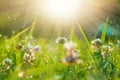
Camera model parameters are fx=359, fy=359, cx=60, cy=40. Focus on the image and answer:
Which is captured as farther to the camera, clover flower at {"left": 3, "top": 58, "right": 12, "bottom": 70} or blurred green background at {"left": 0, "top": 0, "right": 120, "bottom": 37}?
blurred green background at {"left": 0, "top": 0, "right": 120, "bottom": 37}

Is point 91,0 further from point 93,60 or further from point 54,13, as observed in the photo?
point 93,60

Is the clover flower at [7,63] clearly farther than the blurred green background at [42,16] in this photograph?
No

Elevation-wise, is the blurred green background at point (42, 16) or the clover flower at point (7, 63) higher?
the blurred green background at point (42, 16)

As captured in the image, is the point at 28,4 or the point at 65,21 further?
the point at 28,4

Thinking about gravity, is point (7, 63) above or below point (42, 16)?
below

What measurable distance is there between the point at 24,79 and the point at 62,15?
11.6 m

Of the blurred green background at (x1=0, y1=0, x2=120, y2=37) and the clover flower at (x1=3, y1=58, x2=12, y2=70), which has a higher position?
the blurred green background at (x1=0, y1=0, x2=120, y2=37)

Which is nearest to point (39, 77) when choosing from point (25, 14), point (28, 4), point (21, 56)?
point (21, 56)

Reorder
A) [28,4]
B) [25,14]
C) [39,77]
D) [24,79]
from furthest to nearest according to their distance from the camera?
1. [28,4]
2. [25,14]
3. [39,77]
4. [24,79]

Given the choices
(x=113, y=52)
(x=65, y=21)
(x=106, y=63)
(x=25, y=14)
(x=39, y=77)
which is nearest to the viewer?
(x=39, y=77)

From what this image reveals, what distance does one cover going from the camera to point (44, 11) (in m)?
13.8

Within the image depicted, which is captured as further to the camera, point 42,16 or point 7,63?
point 42,16

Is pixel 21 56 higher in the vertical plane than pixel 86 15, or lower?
lower

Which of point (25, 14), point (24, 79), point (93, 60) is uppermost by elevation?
point (25, 14)
